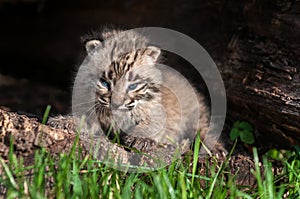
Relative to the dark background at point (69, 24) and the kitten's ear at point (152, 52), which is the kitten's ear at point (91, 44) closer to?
the kitten's ear at point (152, 52)

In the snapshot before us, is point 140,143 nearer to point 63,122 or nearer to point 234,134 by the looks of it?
point 63,122

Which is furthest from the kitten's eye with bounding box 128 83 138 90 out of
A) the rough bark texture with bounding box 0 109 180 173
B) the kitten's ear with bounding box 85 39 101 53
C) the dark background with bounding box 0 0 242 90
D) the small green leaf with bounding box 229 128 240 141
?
the dark background with bounding box 0 0 242 90

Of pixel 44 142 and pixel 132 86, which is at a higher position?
pixel 132 86

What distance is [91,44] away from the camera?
4133 mm

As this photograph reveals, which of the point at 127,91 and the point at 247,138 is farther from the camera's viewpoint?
the point at 247,138

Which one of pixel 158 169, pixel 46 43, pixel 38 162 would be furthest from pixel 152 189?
pixel 46 43

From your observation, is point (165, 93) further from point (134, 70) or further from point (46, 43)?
point (46, 43)

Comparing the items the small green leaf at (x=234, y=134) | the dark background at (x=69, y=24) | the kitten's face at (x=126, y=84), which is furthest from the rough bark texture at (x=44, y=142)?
the dark background at (x=69, y=24)

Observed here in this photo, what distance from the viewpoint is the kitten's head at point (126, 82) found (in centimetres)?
388

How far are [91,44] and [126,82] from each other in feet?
1.67

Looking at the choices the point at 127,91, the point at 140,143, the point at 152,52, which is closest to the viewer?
the point at 140,143

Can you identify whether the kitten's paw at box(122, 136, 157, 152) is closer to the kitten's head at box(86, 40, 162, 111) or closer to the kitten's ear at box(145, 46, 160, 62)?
the kitten's head at box(86, 40, 162, 111)

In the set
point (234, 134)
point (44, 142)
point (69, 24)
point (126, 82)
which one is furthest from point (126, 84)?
point (69, 24)

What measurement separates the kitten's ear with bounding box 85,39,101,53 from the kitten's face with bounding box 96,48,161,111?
0.29 meters
